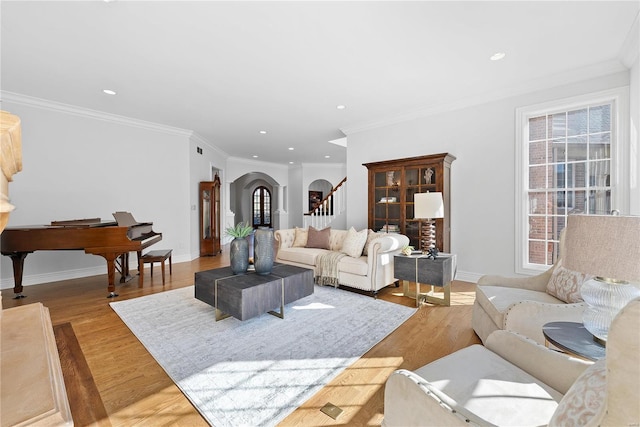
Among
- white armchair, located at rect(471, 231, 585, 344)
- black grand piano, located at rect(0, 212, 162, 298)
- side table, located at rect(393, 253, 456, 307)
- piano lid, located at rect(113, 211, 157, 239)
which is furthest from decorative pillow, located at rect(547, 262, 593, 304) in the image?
piano lid, located at rect(113, 211, 157, 239)

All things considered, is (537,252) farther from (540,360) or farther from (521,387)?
(521,387)

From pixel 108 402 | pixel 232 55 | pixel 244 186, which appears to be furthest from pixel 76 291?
pixel 244 186

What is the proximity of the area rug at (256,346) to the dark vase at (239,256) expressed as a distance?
51cm

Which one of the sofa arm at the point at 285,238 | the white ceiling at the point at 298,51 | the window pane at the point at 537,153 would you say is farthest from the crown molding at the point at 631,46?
the sofa arm at the point at 285,238

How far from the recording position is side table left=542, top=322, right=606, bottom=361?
124cm

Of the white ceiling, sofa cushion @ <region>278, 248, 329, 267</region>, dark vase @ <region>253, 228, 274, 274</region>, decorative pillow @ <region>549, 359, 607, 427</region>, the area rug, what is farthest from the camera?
sofa cushion @ <region>278, 248, 329, 267</region>

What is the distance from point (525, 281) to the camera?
247 centimetres

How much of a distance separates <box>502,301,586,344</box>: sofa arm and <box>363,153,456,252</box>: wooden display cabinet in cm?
211

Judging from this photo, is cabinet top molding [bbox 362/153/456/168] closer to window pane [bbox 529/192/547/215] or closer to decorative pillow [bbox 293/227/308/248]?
window pane [bbox 529/192/547/215]

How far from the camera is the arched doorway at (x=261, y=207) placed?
13943 millimetres

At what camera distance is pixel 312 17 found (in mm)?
2430

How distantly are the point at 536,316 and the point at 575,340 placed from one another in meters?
0.51

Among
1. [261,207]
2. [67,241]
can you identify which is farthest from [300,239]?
[261,207]

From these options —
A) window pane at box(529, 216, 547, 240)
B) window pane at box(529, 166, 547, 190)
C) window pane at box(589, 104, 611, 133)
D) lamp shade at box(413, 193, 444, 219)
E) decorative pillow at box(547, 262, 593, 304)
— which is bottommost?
decorative pillow at box(547, 262, 593, 304)
